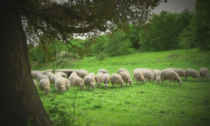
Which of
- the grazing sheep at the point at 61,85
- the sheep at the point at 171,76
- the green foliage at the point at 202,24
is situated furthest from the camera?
the sheep at the point at 171,76

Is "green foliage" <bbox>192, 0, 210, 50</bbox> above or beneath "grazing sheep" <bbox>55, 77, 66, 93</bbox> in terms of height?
above

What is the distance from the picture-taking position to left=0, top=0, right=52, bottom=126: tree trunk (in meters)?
3.01

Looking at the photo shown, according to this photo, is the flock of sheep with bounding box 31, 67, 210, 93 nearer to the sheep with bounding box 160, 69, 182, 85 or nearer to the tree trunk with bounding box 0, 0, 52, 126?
the sheep with bounding box 160, 69, 182, 85

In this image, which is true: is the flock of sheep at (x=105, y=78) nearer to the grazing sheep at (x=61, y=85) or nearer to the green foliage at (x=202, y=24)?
the grazing sheep at (x=61, y=85)

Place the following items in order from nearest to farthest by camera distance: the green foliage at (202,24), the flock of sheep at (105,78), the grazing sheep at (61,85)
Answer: the green foliage at (202,24) < the grazing sheep at (61,85) < the flock of sheep at (105,78)

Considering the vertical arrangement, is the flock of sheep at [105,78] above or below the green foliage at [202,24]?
below

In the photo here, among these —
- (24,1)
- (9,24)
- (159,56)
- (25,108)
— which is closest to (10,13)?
(9,24)

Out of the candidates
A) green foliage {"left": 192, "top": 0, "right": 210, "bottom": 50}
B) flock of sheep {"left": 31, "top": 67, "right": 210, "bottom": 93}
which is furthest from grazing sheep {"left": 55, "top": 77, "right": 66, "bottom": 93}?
green foliage {"left": 192, "top": 0, "right": 210, "bottom": 50}

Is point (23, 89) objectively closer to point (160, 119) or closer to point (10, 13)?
point (10, 13)

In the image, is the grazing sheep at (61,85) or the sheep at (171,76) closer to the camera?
the grazing sheep at (61,85)

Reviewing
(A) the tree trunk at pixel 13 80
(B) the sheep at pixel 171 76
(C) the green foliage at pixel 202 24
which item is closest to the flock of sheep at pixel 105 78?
(B) the sheep at pixel 171 76

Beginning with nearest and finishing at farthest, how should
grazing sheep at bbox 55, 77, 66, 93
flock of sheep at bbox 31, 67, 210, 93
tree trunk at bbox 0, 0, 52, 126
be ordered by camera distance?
1. tree trunk at bbox 0, 0, 52, 126
2. grazing sheep at bbox 55, 77, 66, 93
3. flock of sheep at bbox 31, 67, 210, 93

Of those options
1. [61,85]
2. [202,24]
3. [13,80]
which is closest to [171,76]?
[61,85]

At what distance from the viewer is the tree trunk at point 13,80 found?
3.01 metres
